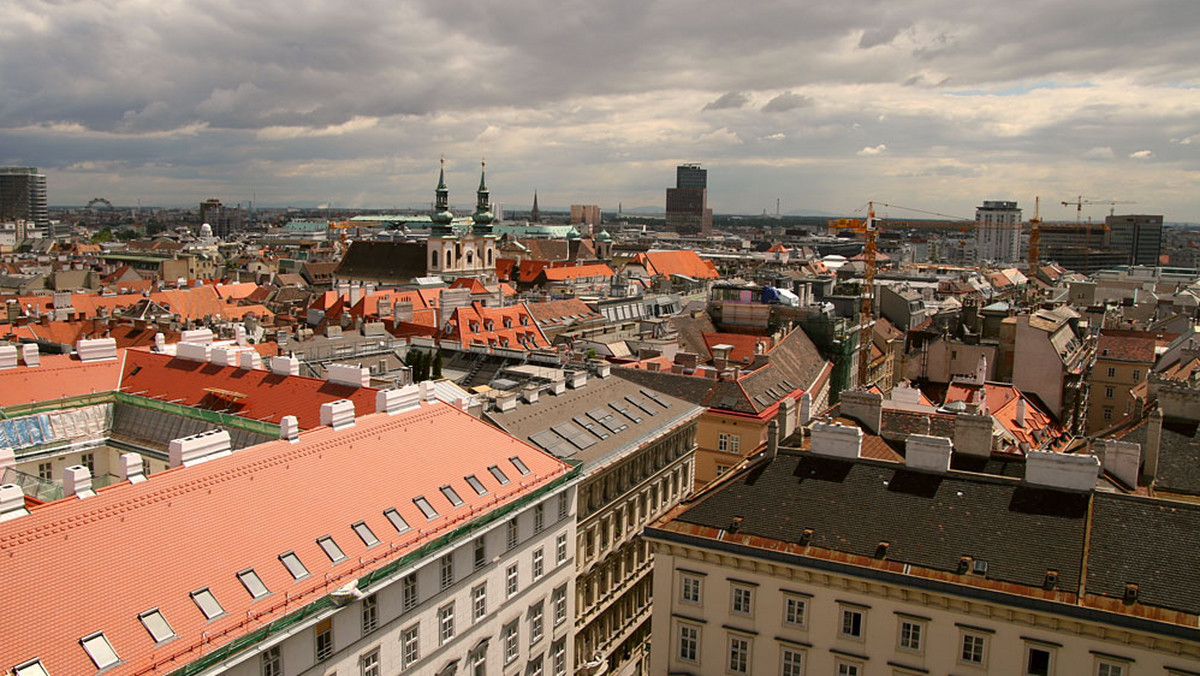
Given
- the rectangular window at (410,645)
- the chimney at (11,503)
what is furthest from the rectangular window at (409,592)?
the chimney at (11,503)

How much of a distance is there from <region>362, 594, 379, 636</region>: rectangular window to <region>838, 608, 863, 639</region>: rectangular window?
15.0m

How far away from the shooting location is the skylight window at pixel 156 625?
73.8ft

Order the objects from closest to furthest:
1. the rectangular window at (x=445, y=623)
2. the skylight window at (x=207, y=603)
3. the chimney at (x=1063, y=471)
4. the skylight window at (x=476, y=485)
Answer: the skylight window at (x=207, y=603)
the chimney at (x=1063, y=471)
the rectangular window at (x=445, y=623)
the skylight window at (x=476, y=485)

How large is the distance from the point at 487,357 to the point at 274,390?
21238 mm

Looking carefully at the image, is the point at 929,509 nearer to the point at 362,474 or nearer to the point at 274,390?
the point at 362,474

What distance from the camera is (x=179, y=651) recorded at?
2252 centimetres

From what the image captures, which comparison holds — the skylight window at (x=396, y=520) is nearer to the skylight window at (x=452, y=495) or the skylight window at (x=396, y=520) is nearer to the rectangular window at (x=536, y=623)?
the skylight window at (x=452, y=495)

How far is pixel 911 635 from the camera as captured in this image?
1138 inches

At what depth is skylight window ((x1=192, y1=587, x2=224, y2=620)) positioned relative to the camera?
23812mm

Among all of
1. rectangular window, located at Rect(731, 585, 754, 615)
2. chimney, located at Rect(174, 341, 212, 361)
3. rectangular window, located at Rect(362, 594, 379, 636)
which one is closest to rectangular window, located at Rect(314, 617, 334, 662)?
rectangular window, located at Rect(362, 594, 379, 636)

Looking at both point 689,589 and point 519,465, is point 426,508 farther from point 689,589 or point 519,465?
point 689,589

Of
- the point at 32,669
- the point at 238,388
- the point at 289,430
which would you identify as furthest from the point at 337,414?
the point at 32,669

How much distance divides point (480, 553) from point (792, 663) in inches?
465

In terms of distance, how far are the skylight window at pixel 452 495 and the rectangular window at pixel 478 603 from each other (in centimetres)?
328
